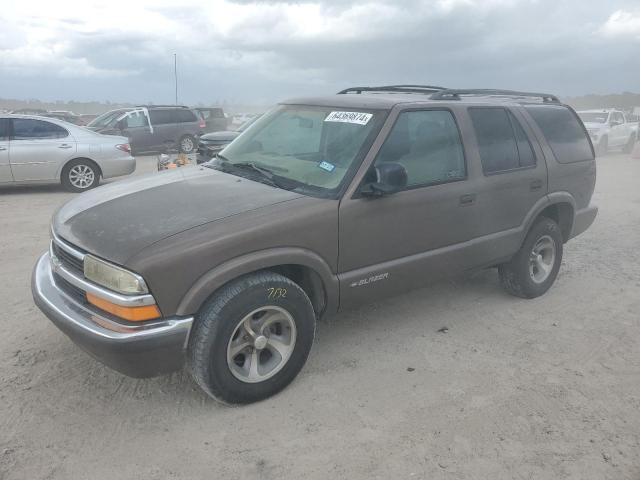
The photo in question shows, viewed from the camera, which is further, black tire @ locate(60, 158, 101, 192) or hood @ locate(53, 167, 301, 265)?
black tire @ locate(60, 158, 101, 192)

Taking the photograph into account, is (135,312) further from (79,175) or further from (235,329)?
(79,175)

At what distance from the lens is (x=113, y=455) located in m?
2.69

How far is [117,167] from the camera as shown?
9.86 meters

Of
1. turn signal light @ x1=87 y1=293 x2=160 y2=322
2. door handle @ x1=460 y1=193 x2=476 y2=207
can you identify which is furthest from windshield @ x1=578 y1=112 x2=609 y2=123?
turn signal light @ x1=87 y1=293 x2=160 y2=322

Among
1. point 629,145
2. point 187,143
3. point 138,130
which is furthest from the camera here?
point 629,145

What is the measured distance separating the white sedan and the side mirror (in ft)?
25.2

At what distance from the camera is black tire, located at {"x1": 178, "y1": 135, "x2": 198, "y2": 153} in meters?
16.9

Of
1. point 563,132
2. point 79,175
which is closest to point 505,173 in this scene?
point 563,132

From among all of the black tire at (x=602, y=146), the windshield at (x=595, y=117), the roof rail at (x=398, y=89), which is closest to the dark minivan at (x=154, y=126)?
the roof rail at (x=398, y=89)

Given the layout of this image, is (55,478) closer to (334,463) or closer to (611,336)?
(334,463)

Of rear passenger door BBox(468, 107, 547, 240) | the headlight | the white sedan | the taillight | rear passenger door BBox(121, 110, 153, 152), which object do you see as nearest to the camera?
the headlight

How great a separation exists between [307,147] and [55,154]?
7107mm

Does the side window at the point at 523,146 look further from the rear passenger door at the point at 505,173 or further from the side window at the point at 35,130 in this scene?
the side window at the point at 35,130

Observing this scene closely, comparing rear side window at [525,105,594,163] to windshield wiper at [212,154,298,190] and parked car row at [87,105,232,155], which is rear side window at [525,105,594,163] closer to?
windshield wiper at [212,154,298,190]
